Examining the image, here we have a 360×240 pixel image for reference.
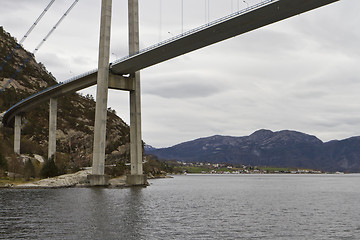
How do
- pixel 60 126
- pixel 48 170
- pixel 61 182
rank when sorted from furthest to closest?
1. pixel 60 126
2. pixel 48 170
3. pixel 61 182

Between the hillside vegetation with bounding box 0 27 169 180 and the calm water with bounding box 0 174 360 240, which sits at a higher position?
the hillside vegetation with bounding box 0 27 169 180

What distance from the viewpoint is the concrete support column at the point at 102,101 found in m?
70.1

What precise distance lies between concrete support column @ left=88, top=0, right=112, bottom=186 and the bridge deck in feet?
8.08

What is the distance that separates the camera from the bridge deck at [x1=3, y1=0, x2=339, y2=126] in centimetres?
5091

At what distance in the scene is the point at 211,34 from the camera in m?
58.8

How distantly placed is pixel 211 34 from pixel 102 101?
2313 cm

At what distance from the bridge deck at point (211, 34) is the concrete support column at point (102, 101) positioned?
8.08ft

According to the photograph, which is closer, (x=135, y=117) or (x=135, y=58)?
(x=135, y=58)

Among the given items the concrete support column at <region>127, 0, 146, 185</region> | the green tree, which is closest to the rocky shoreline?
the concrete support column at <region>127, 0, 146, 185</region>

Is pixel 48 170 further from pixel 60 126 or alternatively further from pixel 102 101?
pixel 60 126

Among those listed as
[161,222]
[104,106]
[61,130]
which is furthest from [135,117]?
[61,130]

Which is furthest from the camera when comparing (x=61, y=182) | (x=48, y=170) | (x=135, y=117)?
(x=48, y=170)

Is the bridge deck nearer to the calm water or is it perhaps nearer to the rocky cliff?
the calm water

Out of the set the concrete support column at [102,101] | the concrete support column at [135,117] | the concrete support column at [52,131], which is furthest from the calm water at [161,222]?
the concrete support column at [52,131]
